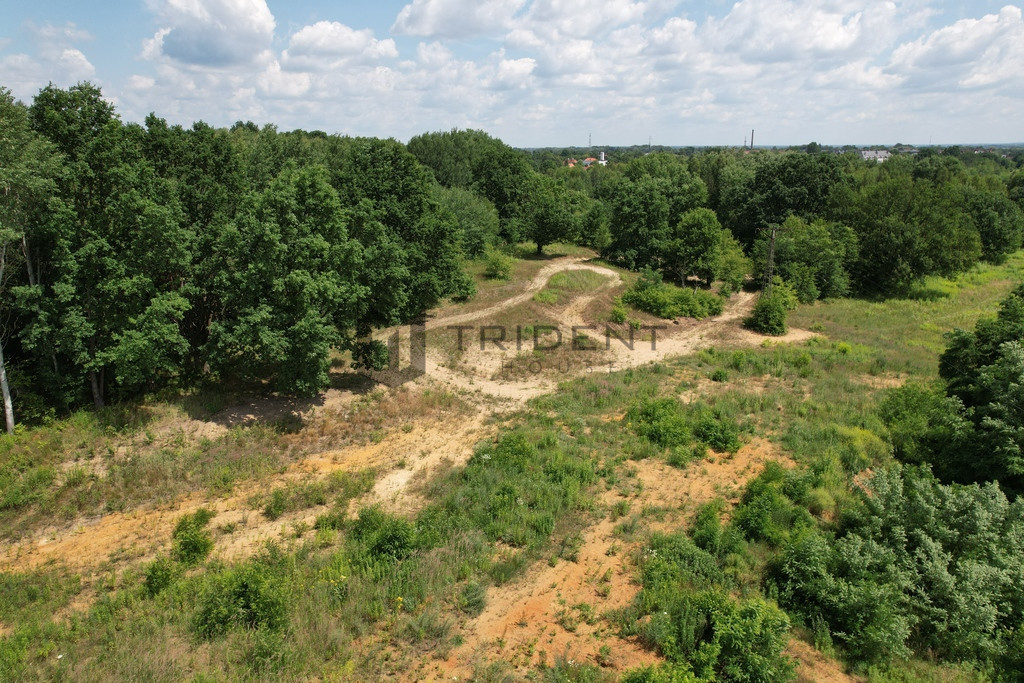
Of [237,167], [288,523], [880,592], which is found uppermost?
[237,167]

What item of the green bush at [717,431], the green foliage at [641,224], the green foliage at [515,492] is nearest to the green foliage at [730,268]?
the green foliage at [641,224]

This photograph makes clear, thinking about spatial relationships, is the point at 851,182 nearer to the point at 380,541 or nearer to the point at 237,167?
the point at 237,167

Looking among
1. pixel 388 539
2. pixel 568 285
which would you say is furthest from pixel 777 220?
pixel 388 539

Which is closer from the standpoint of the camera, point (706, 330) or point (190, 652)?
point (190, 652)

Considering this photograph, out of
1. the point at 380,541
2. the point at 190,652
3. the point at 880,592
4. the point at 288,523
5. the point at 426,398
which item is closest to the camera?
the point at 190,652

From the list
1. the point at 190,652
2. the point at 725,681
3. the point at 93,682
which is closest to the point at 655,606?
the point at 725,681

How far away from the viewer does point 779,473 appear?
15.5 metres

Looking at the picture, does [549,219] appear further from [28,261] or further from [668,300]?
[28,261]

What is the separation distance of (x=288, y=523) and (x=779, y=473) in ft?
43.6

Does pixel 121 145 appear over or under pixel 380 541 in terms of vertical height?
over

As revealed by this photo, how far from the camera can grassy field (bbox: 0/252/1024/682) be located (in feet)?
32.4

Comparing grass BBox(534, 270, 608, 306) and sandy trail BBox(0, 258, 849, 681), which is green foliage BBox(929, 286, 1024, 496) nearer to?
sandy trail BBox(0, 258, 849, 681)

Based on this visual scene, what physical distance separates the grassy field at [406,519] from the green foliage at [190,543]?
0.07m

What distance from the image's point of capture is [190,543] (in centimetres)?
1324
